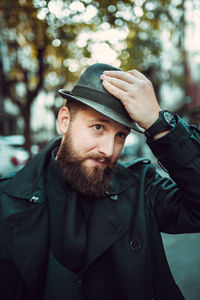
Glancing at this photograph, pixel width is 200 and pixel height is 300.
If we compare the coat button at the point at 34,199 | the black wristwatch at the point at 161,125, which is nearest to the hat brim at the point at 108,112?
the black wristwatch at the point at 161,125

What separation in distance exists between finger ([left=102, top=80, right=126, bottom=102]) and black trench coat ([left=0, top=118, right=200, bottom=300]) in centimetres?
41

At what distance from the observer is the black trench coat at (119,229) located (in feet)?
5.44

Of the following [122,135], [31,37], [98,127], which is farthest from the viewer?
[31,37]

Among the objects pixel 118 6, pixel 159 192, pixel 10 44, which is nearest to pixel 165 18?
pixel 118 6

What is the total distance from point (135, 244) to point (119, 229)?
163 millimetres

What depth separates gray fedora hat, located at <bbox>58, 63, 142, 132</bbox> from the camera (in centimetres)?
182

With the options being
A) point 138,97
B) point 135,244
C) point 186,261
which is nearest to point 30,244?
point 135,244

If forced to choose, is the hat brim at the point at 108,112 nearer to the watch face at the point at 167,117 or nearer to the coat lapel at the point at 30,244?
the watch face at the point at 167,117

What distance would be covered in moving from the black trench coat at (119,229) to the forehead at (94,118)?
35cm

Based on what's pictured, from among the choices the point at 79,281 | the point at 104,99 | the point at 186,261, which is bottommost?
the point at 186,261

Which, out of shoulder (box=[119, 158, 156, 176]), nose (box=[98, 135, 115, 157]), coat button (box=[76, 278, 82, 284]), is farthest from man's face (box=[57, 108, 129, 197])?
coat button (box=[76, 278, 82, 284])

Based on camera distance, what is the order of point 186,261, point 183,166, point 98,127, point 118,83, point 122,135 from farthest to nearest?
point 186,261, point 122,135, point 98,127, point 118,83, point 183,166

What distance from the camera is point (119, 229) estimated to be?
189 centimetres

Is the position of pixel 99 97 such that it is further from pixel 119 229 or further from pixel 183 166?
pixel 119 229
